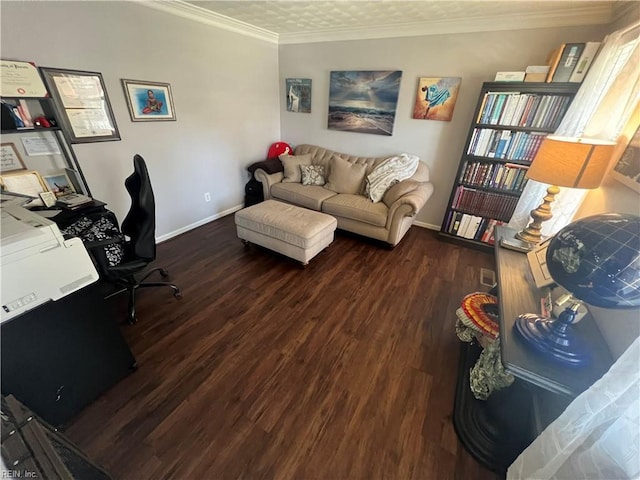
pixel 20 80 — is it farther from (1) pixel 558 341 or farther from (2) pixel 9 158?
(1) pixel 558 341

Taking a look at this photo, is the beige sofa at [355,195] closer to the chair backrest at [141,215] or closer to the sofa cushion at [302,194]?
the sofa cushion at [302,194]

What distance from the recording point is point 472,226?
2.94 metres

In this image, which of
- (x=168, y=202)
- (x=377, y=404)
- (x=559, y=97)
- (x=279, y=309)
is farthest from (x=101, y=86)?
(x=559, y=97)

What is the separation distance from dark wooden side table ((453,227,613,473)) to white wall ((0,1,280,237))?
3.18m

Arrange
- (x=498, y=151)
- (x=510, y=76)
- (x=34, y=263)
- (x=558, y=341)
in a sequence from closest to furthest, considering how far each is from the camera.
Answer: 1. (x=558, y=341)
2. (x=34, y=263)
3. (x=510, y=76)
4. (x=498, y=151)

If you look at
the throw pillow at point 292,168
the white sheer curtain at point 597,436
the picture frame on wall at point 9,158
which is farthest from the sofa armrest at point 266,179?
the white sheer curtain at point 597,436

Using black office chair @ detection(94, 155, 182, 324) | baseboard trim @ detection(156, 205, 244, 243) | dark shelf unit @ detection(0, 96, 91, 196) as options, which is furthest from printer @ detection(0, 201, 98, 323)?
baseboard trim @ detection(156, 205, 244, 243)

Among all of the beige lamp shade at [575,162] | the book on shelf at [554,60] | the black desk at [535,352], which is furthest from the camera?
the book on shelf at [554,60]

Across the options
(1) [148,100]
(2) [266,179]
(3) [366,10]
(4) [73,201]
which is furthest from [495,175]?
(4) [73,201]

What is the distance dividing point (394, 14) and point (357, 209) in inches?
77.9

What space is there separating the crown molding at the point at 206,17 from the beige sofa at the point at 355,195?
159 cm

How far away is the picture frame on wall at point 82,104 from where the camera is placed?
193cm

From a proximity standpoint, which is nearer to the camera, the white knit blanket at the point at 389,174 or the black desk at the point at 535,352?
the black desk at the point at 535,352

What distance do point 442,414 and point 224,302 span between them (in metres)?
1.67
